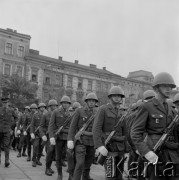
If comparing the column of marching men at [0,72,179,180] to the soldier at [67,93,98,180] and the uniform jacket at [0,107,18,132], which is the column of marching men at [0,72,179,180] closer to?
the soldier at [67,93,98,180]

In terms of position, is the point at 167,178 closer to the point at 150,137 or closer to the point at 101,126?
the point at 150,137

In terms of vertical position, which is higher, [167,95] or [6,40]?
[6,40]

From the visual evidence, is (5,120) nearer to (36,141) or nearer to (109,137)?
(36,141)

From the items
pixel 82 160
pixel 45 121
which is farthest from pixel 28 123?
pixel 82 160

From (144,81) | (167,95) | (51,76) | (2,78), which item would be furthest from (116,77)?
(167,95)

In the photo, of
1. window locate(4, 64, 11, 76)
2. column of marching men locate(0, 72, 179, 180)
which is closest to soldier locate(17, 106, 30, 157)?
column of marching men locate(0, 72, 179, 180)

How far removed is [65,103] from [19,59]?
42.0 metres

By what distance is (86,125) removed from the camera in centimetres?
645

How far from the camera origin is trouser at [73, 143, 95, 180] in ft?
19.4

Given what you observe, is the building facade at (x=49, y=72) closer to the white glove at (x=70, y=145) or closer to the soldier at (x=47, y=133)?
the soldier at (x=47, y=133)

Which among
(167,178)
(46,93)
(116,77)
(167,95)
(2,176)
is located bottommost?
(2,176)

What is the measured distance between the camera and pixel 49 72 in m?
52.7

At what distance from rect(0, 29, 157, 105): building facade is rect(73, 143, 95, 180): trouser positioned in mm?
36194

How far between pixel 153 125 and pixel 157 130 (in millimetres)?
85
